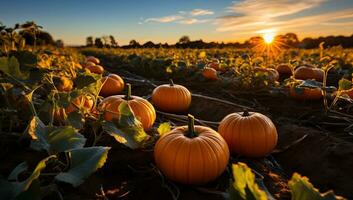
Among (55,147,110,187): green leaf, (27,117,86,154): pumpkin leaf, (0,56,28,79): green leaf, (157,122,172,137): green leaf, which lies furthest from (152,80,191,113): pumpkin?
(55,147,110,187): green leaf

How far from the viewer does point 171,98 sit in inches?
181

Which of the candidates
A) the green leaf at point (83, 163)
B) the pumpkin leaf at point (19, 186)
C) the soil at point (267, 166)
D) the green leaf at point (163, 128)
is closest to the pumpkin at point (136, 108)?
the soil at point (267, 166)

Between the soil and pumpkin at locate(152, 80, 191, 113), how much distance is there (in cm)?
23

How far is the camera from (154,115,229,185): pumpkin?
2510 mm

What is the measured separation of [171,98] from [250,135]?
5.77 feet

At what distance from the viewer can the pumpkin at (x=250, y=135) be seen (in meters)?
3.03

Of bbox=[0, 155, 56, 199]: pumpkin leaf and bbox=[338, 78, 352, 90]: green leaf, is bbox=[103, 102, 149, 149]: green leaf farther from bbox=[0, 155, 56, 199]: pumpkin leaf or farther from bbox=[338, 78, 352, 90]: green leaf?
bbox=[338, 78, 352, 90]: green leaf

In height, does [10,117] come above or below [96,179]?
above

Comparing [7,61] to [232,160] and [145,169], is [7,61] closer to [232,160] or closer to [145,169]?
[145,169]

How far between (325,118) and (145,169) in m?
2.48

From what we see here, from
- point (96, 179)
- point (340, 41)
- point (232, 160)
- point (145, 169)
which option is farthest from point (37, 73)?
point (340, 41)

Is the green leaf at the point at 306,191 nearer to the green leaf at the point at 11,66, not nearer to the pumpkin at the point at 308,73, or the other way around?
the green leaf at the point at 11,66

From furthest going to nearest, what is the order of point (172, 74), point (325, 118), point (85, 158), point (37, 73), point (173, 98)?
point (172, 74) < point (173, 98) < point (325, 118) < point (37, 73) < point (85, 158)

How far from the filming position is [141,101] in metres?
3.61
